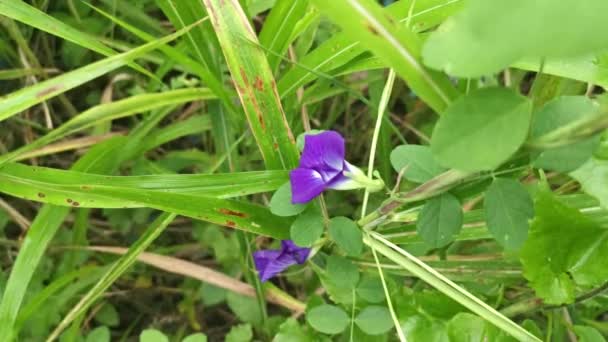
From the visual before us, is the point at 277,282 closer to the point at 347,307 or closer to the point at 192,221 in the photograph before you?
the point at 192,221

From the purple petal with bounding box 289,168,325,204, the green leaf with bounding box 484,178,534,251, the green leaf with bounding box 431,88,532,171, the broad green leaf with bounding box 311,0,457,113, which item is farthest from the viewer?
the purple petal with bounding box 289,168,325,204

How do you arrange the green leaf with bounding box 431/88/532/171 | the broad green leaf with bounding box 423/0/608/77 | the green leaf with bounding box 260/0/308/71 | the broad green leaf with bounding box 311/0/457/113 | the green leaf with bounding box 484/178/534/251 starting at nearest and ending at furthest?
the broad green leaf with bounding box 423/0/608/77, the green leaf with bounding box 431/88/532/171, the broad green leaf with bounding box 311/0/457/113, the green leaf with bounding box 484/178/534/251, the green leaf with bounding box 260/0/308/71

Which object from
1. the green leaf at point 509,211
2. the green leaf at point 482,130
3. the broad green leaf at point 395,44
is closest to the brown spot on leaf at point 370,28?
the broad green leaf at point 395,44

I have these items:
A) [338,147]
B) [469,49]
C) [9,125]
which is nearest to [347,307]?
[338,147]

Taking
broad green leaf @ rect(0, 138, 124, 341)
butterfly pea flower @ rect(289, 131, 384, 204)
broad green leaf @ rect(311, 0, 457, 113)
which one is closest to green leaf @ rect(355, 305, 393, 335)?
butterfly pea flower @ rect(289, 131, 384, 204)

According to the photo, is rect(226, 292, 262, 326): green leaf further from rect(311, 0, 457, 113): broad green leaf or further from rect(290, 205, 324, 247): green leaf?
rect(311, 0, 457, 113): broad green leaf

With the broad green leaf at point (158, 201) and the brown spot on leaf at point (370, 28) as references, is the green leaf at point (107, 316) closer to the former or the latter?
the broad green leaf at point (158, 201)
